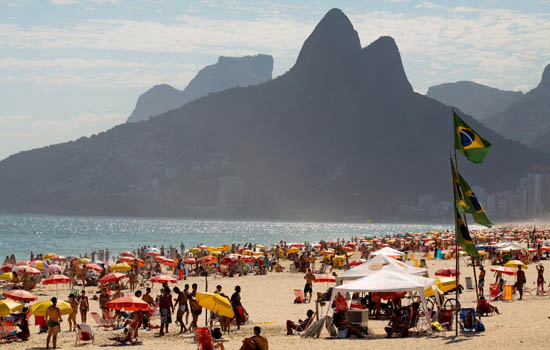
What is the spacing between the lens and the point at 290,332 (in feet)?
54.3

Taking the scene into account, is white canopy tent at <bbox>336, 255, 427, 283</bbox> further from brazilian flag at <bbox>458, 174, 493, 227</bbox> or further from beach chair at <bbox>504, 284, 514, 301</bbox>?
beach chair at <bbox>504, 284, 514, 301</bbox>

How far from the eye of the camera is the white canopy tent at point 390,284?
49.7 ft

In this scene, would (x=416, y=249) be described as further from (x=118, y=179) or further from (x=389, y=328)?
(x=118, y=179)

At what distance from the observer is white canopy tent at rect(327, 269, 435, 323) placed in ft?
49.7

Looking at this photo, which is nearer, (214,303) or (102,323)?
(214,303)

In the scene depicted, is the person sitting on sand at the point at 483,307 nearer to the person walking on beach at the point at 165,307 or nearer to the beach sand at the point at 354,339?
the beach sand at the point at 354,339

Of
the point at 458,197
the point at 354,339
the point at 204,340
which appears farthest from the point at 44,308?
the point at 458,197

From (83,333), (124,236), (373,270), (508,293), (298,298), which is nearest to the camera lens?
(83,333)

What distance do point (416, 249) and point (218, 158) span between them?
146 metres

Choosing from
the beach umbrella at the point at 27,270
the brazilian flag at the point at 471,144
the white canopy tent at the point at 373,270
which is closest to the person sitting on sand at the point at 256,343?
the white canopy tent at the point at 373,270

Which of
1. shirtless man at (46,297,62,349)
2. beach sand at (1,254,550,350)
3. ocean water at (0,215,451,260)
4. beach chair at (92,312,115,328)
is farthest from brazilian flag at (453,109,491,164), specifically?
ocean water at (0,215,451,260)

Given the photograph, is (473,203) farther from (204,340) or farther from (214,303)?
(204,340)

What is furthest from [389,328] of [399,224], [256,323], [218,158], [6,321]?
A: [218,158]

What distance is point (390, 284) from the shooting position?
1534cm
